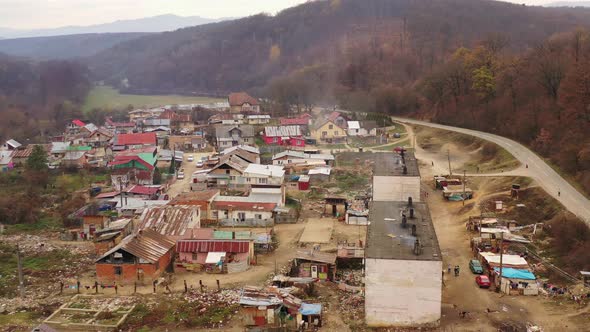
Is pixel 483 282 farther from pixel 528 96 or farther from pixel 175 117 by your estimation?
pixel 175 117

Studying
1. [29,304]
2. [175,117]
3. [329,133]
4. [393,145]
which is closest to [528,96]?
[393,145]

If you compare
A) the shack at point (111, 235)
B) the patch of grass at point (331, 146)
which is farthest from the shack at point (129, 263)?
the patch of grass at point (331, 146)

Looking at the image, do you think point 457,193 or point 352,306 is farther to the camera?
point 457,193

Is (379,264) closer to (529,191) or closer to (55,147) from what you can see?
(529,191)

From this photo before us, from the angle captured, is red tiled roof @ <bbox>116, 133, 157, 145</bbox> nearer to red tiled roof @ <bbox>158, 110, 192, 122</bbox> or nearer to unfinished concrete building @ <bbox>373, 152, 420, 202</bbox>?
red tiled roof @ <bbox>158, 110, 192, 122</bbox>

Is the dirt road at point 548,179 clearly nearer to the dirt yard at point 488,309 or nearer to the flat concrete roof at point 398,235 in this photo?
the dirt yard at point 488,309

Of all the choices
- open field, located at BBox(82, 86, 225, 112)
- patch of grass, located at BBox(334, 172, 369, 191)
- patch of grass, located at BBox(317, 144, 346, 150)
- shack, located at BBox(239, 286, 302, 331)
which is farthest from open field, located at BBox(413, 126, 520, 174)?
open field, located at BBox(82, 86, 225, 112)
